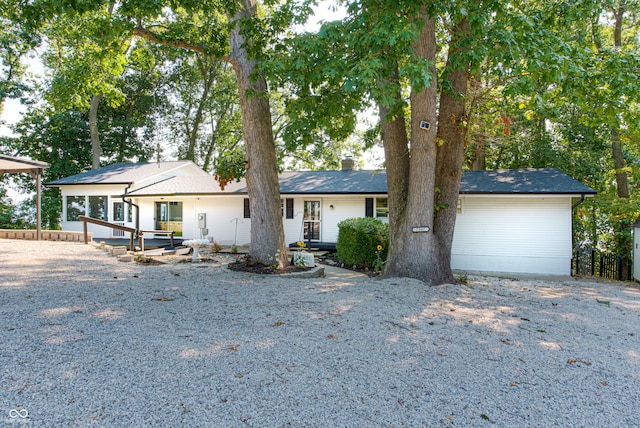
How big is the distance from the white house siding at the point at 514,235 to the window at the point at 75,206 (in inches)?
743

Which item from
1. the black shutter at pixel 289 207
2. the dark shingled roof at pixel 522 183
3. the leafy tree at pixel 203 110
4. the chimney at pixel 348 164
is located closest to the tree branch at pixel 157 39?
the black shutter at pixel 289 207

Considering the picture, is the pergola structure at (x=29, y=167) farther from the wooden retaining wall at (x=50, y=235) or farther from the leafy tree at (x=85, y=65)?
the leafy tree at (x=85, y=65)

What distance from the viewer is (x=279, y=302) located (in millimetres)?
5816

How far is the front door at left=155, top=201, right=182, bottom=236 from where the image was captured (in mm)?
18438

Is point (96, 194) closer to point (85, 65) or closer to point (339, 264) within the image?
point (85, 65)

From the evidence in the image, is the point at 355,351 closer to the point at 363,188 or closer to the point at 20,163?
the point at 363,188

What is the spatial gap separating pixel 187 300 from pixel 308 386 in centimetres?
332

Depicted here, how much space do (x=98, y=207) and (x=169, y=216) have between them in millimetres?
4953

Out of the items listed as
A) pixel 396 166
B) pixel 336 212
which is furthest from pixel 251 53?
pixel 336 212

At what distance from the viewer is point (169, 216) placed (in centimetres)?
1866

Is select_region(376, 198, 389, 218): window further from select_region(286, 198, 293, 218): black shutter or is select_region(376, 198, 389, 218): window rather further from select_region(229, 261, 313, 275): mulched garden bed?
select_region(229, 261, 313, 275): mulched garden bed

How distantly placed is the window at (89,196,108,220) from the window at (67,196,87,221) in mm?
503

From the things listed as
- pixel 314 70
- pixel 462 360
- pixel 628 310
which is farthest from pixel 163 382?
pixel 628 310

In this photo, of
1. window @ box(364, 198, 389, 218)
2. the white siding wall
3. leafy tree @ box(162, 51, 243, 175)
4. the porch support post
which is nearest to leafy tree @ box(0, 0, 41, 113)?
leafy tree @ box(162, 51, 243, 175)
